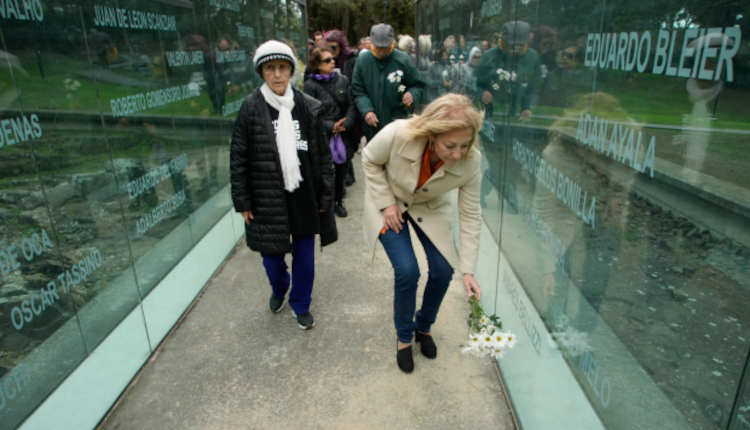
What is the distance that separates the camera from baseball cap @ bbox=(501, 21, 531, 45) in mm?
2884

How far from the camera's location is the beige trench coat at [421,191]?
275 centimetres

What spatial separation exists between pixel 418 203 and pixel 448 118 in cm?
68

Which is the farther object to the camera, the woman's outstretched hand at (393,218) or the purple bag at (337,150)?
the purple bag at (337,150)

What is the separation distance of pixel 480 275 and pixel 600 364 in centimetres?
208

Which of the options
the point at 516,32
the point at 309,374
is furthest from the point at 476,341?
the point at 516,32

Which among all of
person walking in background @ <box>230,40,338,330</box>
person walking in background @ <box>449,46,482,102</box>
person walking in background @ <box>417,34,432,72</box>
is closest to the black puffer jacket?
person walking in background @ <box>230,40,338,330</box>

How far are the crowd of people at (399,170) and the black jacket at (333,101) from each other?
164 centimetres

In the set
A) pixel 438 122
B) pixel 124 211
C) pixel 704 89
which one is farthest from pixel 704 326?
pixel 124 211

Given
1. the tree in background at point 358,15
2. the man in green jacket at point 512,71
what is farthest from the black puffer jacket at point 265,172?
the tree in background at point 358,15

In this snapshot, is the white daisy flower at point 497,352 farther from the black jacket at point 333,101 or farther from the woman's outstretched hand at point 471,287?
the black jacket at point 333,101

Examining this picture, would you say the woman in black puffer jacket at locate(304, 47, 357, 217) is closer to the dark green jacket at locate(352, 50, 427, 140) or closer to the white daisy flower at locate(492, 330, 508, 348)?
the dark green jacket at locate(352, 50, 427, 140)

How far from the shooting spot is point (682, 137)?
1.41 m

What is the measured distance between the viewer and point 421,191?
2.84m

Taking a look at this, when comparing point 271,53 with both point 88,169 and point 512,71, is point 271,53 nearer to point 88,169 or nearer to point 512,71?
point 88,169
